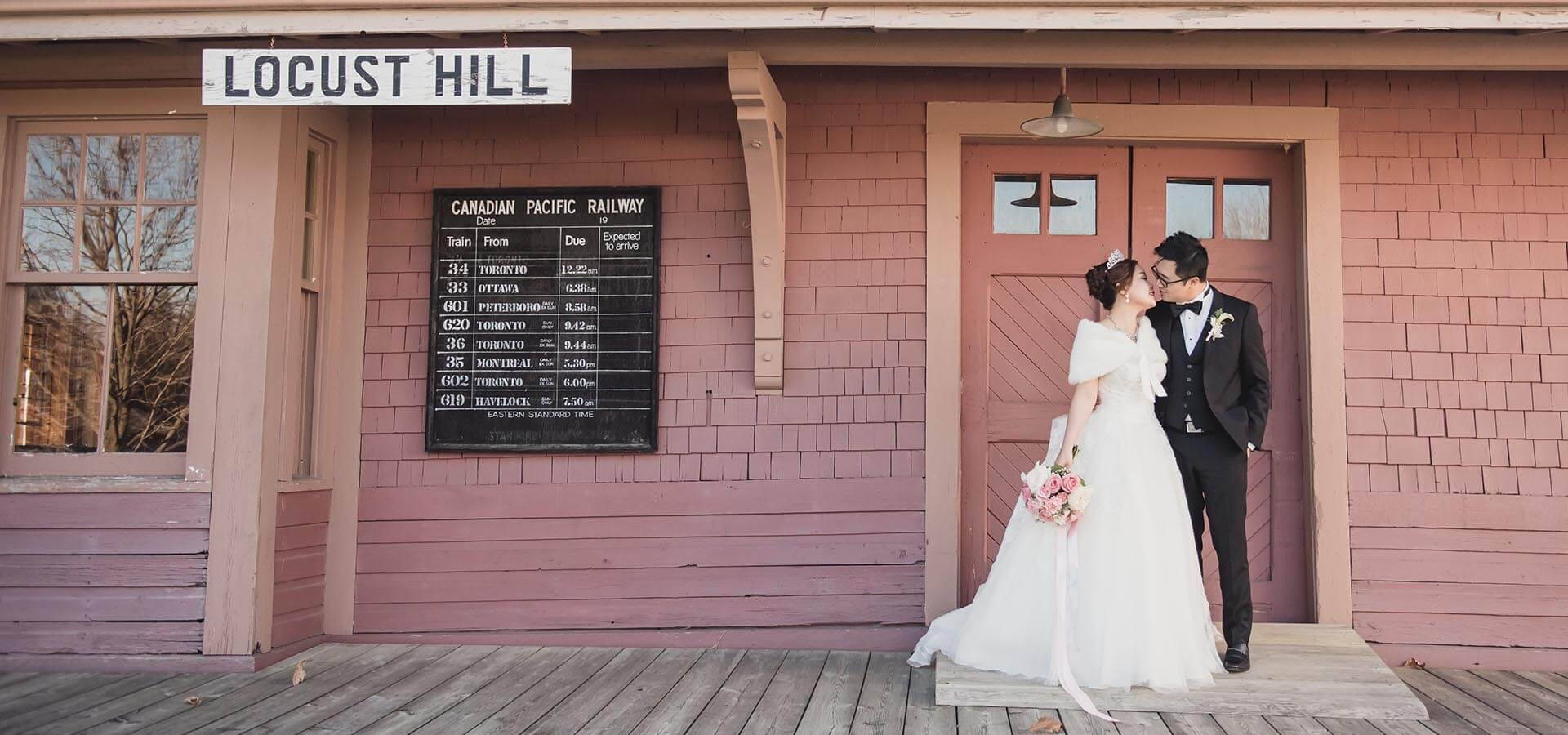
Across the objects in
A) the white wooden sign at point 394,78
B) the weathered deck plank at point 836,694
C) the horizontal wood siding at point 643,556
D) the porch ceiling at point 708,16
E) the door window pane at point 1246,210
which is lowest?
the weathered deck plank at point 836,694

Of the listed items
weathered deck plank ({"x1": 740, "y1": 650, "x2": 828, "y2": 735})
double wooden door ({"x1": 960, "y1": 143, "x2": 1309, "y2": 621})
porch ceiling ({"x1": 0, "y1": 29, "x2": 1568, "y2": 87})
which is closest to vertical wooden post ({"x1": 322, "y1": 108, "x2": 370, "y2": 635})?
porch ceiling ({"x1": 0, "y1": 29, "x2": 1568, "y2": 87})

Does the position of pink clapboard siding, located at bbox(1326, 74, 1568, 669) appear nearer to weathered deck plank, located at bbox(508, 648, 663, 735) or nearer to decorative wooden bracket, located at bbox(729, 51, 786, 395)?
decorative wooden bracket, located at bbox(729, 51, 786, 395)

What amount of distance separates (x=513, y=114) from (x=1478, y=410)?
476cm

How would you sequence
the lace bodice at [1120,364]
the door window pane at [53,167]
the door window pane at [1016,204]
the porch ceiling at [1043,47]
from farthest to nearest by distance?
the door window pane at [1016,204] < the door window pane at [53,167] < the porch ceiling at [1043,47] < the lace bodice at [1120,364]

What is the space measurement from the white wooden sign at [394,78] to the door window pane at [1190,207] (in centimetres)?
297

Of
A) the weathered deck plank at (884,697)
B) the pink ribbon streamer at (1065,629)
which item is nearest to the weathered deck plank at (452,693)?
the weathered deck plank at (884,697)

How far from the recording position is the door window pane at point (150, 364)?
561 centimetres

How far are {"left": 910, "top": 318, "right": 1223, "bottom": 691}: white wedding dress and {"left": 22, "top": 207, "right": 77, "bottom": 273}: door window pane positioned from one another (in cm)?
440

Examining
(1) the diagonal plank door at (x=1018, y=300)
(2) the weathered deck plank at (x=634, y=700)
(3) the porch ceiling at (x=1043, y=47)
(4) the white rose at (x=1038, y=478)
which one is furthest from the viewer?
A: (1) the diagonal plank door at (x=1018, y=300)

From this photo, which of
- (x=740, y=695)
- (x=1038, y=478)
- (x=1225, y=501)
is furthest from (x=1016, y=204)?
(x=740, y=695)

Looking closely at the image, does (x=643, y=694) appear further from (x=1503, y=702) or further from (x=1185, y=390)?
(x=1503, y=702)

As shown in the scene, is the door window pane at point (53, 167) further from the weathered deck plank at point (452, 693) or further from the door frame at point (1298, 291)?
the door frame at point (1298, 291)

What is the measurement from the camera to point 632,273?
19.3ft

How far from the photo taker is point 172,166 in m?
5.70
